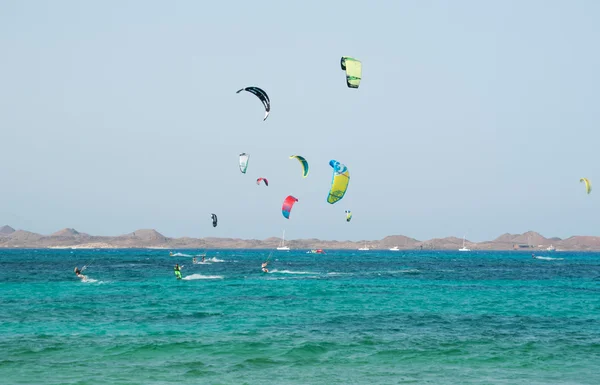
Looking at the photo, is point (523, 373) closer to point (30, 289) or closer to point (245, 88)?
point (245, 88)

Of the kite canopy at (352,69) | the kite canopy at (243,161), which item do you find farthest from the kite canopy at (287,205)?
the kite canopy at (352,69)

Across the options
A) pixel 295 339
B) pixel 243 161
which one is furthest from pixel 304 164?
pixel 295 339

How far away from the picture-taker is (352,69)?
31.1 m

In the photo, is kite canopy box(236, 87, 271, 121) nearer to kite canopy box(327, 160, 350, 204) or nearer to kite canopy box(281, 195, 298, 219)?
kite canopy box(327, 160, 350, 204)

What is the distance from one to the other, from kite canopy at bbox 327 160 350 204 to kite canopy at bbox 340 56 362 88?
21.2 feet

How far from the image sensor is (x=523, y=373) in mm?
19359

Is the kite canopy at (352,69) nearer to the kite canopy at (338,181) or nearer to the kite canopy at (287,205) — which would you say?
the kite canopy at (338,181)

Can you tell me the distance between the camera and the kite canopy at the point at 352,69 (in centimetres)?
3045

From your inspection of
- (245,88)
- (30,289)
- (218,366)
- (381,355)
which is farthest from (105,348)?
(30,289)

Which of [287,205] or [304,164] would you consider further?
[287,205]

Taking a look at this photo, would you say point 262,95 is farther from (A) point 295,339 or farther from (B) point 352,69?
(A) point 295,339

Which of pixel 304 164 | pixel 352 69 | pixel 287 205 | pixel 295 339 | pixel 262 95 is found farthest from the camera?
pixel 287 205

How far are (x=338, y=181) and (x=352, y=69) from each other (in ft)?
24.3

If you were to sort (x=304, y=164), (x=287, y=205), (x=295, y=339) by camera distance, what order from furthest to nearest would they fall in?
(x=287, y=205), (x=304, y=164), (x=295, y=339)
